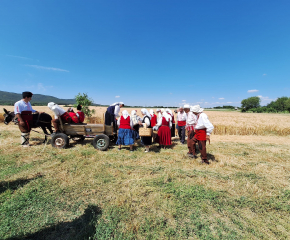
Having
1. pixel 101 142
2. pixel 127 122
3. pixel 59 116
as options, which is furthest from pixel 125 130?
pixel 59 116

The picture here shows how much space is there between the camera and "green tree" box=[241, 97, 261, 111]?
258 ft

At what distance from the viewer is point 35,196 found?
2.74m

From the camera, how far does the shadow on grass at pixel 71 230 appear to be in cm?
193

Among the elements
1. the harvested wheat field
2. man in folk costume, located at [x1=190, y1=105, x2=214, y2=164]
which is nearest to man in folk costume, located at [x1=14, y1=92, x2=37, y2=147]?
the harvested wheat field

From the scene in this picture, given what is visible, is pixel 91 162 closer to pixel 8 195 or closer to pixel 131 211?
pixel 8 195

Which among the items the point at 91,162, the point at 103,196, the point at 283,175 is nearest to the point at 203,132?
the point at 283,175

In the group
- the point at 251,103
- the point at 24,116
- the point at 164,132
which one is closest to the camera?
the point at 24,116

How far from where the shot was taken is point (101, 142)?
18.7ft

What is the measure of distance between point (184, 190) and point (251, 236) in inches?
49.5

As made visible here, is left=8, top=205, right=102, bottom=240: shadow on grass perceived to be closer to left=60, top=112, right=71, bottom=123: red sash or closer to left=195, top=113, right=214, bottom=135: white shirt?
left=195, top=113, right=214, bottom=135: white shirt

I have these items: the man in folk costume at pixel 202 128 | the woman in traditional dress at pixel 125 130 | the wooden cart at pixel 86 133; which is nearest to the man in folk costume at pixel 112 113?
the wooden cart at pixel 86 133

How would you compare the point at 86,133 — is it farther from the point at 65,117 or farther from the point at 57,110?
the point at 57,110

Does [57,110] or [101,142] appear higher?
[57,110]

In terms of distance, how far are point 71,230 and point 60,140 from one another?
452cm
